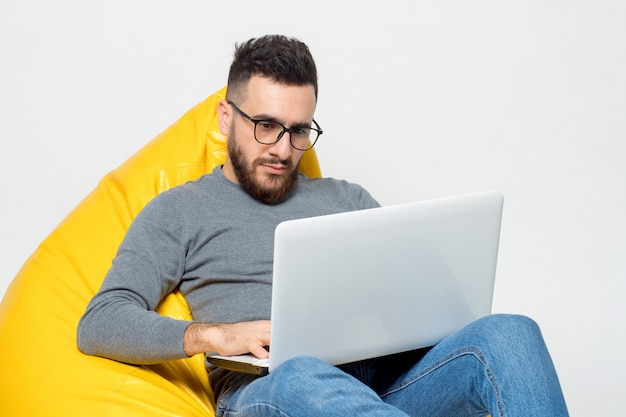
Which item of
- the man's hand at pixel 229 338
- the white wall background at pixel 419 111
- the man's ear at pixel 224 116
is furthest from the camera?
the white wall background at pixel 419 111

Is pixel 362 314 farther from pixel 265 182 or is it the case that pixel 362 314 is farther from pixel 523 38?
pixel 523 38

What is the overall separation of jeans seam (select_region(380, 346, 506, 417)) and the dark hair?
803 millimetres

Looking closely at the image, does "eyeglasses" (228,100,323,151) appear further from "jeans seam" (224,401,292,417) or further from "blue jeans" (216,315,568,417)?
"jeans seam" (224,401,292,417)

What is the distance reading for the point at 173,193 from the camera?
8.22 ft

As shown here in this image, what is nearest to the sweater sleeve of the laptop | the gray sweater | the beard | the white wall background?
the gray sweater

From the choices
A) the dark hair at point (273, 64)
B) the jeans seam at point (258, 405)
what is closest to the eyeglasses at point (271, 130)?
the dark hair at point (273, 64)

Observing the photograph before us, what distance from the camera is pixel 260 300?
2354mm

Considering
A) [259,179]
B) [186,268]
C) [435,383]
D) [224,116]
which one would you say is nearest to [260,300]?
[186,268]

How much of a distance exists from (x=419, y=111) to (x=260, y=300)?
1.54 m

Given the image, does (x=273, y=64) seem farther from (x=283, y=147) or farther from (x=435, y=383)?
(x=435, y=383)

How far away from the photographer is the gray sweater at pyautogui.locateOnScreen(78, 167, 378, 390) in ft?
7.06

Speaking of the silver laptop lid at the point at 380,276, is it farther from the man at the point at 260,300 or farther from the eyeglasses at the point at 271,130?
the eyeglasses at the point at 271,130

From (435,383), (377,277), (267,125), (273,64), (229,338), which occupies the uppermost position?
(273,64)

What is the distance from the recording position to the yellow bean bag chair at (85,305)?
221 cm
